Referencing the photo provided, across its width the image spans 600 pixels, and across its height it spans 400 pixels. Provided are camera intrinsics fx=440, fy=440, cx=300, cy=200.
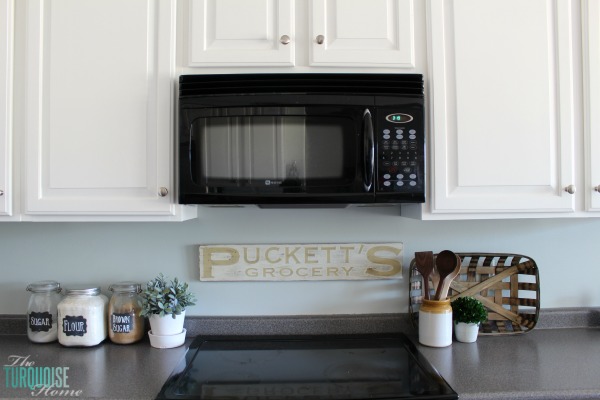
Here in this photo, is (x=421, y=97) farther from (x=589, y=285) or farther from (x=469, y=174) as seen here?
(x=589, y=285)

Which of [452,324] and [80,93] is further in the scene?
[452,324]

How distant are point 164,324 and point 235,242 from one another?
383 millimetres

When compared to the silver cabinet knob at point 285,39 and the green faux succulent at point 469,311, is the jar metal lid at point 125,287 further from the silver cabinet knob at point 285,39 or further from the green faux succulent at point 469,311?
the green faux succulent at point 469,311

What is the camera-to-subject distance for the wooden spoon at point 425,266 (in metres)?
1.53

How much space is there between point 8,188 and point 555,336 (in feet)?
6.34

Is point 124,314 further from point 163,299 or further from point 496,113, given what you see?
point 496,113

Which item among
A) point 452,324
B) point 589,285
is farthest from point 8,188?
point 589,285

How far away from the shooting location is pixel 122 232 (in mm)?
1683

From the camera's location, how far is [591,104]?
1.38 m

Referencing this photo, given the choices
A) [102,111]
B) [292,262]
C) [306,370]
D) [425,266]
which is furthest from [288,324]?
[102,111]

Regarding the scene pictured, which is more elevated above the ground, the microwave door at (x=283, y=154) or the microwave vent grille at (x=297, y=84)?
the microwave vent grille at (x=297, y=84)

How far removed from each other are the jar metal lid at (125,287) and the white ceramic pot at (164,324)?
0.41 ft

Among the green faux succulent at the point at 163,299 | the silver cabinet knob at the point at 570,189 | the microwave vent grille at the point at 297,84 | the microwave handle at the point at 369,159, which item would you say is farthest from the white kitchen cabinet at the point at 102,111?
the silver cabinet knob at the point at 570,189

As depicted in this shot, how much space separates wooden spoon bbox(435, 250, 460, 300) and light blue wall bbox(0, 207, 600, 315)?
0.60 ft
